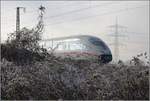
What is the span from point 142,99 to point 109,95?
108 cm

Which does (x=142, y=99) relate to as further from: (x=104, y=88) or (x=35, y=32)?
(x=35, y=32)

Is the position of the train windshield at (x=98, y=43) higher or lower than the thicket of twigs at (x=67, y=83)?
higher

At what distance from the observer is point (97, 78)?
12.9 meters

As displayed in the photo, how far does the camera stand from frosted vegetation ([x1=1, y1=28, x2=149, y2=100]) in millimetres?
11758

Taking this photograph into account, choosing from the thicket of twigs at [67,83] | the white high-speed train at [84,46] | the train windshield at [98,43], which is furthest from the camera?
the train windshield at [98,43]

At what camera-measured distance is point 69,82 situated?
12102 millimetres

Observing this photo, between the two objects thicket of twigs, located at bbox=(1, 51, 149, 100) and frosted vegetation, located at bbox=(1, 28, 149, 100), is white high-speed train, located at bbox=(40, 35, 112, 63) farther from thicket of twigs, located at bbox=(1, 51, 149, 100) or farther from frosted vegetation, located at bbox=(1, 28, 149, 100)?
thicket of twigs, located at bbox=(1, 51, 149, 100)

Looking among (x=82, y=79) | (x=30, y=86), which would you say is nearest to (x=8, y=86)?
(x=30, y=86)

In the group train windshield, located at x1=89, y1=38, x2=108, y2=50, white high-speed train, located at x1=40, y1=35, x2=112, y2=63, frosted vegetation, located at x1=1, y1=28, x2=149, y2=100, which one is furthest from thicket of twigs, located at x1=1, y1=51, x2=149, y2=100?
train windshield, located at x1=89, y1=38, x2=108, y2=50

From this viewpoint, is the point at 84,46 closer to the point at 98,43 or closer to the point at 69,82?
the point at 98,43

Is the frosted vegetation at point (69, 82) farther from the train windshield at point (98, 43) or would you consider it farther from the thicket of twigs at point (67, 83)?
the train windshield at point (98, 43)

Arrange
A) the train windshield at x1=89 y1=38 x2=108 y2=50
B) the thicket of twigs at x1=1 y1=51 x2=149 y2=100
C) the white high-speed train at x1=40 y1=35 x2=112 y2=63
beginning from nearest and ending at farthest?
the thicket of twigs at x1=1 y1=51 x2=149 y2=100, the white high-speed train at x1=40 y1=35 x2=112 y2=63, the train windshield at x1=89 y1=38 x2=108 y2=50

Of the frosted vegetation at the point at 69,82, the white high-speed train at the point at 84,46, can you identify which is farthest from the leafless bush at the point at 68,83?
the white high-speed train at the point at 84,46

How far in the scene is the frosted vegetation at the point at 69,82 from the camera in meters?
11.8
